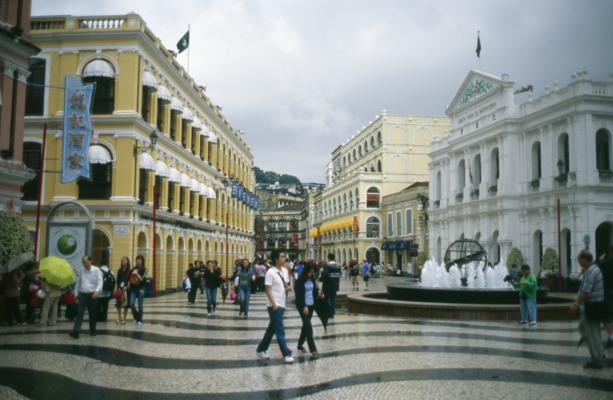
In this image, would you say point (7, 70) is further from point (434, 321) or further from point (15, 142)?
point (434, 321)

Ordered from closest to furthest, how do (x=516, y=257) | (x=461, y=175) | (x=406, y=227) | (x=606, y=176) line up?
(x=606, y=176), (x=516, y=257), (x=461, y=175), (x=406, y=227)

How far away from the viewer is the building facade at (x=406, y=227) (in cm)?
5606

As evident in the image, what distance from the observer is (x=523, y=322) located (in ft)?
49.8

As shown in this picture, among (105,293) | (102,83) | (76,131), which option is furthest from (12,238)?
(102,83)

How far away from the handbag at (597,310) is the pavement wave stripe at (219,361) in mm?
966

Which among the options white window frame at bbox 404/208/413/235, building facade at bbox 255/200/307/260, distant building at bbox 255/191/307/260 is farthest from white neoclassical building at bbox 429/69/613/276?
building facade at bbox 255/200/307/260

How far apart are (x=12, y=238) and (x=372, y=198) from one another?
5865cm

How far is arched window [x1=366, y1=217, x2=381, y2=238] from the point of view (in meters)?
70.2

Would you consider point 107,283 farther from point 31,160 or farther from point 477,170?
point 477,170

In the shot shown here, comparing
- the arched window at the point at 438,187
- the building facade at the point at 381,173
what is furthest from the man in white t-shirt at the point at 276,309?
the building facade at the point at 381,173

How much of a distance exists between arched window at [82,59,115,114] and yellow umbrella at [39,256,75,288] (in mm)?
14823

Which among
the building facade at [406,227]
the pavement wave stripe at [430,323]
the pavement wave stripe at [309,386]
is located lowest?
the pavement wave stripe at [430,323]

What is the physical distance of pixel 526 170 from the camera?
3856 centimetres

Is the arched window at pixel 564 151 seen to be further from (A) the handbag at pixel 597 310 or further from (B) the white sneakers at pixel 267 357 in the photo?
(B) the white sneakers at pixel 267 357
